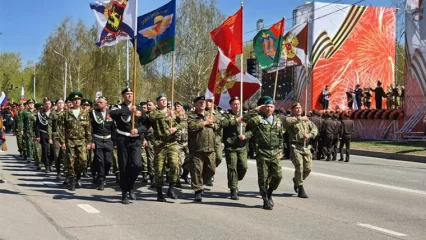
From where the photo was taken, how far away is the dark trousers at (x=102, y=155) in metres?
11.2

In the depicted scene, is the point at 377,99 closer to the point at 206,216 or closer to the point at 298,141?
the point at 298,141

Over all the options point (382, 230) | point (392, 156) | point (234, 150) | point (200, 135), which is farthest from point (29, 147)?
point (392, 156)

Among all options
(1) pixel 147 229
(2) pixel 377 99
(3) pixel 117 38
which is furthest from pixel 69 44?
(1) pixel 147 229

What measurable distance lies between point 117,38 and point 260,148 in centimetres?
380

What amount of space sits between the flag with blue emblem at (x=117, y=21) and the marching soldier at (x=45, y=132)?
150 inches

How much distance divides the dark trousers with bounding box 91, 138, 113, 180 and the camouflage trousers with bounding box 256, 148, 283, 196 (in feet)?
12.6

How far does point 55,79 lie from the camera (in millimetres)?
61906

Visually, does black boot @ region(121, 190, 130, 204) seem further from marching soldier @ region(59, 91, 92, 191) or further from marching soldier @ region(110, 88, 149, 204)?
marching soldier @ region(59, 91, 92, 191)

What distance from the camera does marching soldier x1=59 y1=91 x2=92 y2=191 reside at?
10875 mm

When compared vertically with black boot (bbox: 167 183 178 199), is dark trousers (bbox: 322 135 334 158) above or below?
above

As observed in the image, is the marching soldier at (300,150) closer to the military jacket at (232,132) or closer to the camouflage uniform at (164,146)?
Result: the military jacket at (232,132)

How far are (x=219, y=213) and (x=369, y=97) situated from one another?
24403 mm

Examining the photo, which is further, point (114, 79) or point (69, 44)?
Answer: point (69, 44)

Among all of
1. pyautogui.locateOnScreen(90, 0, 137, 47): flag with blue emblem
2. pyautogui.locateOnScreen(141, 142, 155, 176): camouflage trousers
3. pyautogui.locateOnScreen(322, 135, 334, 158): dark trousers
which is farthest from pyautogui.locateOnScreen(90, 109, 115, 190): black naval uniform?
pyautogui.locateOnScreen(322, 135, 334, 158): dark trousers
